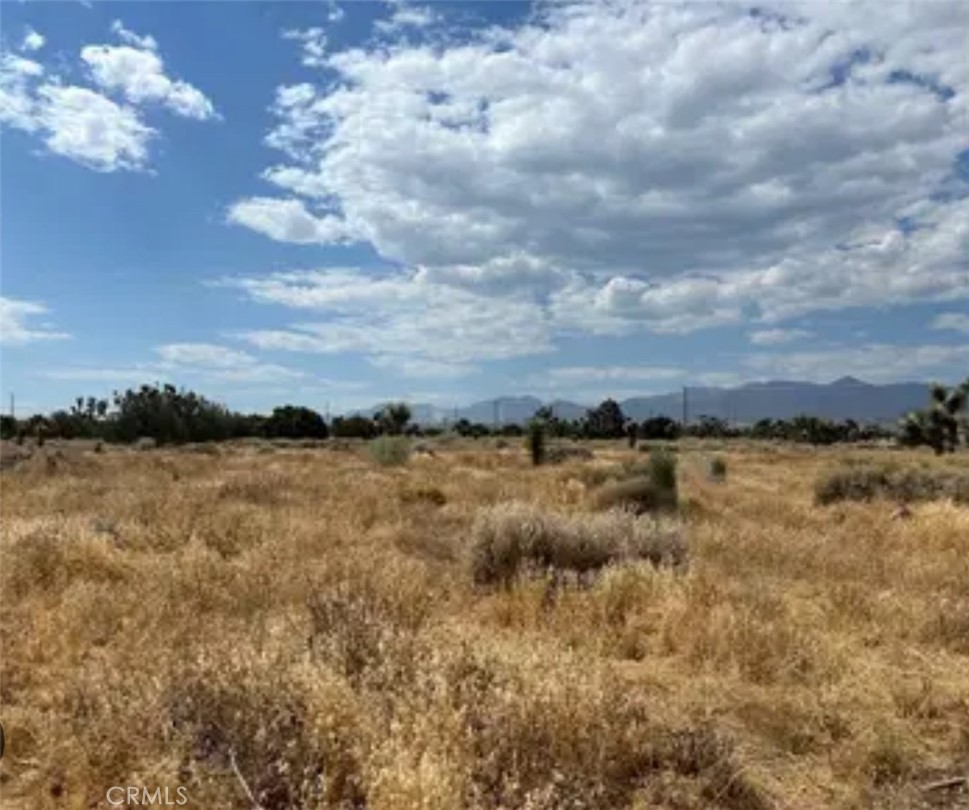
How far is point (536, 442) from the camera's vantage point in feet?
140

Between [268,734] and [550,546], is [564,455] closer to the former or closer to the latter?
[550,546]

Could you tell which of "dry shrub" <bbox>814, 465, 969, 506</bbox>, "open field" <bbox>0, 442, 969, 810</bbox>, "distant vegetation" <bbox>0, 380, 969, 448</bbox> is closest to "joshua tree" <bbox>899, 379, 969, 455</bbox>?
"distant vegetation" <bbox>0, 380, 969, 448</bbox>

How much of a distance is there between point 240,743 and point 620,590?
5124 mm

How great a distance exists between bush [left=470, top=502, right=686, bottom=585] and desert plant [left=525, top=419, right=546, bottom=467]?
2846 cm

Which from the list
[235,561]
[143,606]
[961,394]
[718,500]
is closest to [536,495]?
[718,500]

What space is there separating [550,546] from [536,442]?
31.1 m

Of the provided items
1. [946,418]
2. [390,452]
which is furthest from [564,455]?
[946,418]

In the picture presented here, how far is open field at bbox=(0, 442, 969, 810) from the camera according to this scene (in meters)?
5.10

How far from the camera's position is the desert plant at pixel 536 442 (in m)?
41.8

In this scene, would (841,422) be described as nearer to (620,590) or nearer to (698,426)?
(698,426)

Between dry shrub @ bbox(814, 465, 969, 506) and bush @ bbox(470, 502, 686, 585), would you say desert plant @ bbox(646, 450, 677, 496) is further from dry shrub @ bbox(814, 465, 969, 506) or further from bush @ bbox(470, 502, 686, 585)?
bush @ bbox(470, 502, 686, 585)

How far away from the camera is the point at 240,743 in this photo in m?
5.21

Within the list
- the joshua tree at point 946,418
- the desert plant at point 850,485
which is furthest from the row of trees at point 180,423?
the desert plant at point 850,485

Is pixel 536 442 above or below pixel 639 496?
above
